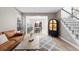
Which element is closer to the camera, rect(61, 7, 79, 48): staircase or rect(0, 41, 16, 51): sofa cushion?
rect(0, 41, 16, 51): sofa cushion

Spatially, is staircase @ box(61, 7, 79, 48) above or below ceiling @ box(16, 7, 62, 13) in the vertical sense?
below

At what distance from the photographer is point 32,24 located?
85.5 inches

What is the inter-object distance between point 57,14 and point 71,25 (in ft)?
1.16

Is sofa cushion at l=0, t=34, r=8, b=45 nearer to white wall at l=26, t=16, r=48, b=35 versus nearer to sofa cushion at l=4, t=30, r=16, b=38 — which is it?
sofa cushion at l=4, t=30, r=16, b=38

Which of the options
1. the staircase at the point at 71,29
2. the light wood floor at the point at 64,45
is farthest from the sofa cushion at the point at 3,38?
the staircase at the point at 71,29

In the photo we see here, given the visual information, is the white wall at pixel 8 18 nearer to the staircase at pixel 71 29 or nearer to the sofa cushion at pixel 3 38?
the sofa cushion at pixel 3 38

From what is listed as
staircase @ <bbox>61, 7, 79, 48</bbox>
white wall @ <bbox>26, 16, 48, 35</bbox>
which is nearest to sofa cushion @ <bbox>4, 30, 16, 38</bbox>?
white wall @ <bbox>26, 16, 48, 35</bbox>

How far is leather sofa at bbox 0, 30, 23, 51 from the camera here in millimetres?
1983

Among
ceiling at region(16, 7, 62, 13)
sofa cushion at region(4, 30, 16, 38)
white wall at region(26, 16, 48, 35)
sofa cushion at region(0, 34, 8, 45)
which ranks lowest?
sofa cushion at region(0, 34, 8, 45)

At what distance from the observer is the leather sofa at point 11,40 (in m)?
1.98

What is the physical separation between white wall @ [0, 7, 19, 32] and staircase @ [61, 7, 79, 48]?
94 centimetres

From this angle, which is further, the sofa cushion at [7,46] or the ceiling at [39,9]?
the ceiling at [39,9]

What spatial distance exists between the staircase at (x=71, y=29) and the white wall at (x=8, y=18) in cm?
94
